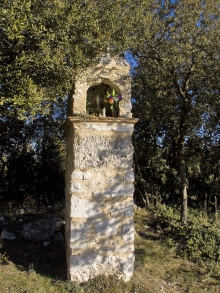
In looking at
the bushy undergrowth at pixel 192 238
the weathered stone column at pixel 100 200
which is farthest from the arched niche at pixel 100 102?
the bushy undergrowth at pixel 192 238

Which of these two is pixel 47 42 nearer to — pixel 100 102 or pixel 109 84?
pixel 109 84

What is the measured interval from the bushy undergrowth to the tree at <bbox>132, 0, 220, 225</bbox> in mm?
428

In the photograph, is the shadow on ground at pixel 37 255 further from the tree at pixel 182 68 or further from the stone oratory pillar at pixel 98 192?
the tree at pixel 182 68

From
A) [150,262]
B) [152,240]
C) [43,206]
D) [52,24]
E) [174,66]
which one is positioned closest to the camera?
[52,24]

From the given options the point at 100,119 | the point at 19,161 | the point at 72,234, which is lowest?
the point at 72,234

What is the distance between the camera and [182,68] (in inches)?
292

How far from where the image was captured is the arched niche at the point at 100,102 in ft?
18.8

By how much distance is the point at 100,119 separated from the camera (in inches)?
205

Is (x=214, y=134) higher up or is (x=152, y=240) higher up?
(x=214, y=134)

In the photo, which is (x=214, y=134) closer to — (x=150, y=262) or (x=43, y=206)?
(x=150, y=262)

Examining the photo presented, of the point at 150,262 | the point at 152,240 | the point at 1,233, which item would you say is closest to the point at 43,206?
the point at 1,233

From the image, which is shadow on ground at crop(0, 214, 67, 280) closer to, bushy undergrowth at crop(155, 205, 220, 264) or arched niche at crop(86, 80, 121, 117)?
bushy undergrowth at crop(155, 205, 220, 264)

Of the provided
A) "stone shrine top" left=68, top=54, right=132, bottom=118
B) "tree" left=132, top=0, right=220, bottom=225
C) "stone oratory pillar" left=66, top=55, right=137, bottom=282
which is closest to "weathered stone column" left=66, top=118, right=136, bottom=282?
"stone oratory pillar" left=66, top=55, right=137, bottom=282

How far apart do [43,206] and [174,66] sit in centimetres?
640
